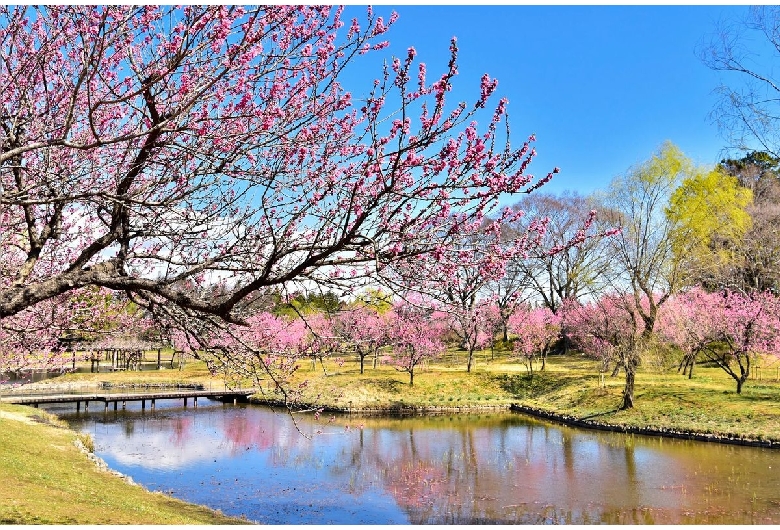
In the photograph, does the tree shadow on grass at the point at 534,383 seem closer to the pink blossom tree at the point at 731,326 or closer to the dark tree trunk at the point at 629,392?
the dark tree trunk at the point at 629,392

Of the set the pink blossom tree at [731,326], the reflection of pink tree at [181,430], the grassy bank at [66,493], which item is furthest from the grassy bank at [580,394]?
the grassy bank at [66,493]

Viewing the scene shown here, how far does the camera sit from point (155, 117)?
508 centimetres

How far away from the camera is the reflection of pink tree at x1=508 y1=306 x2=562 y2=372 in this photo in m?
34.6

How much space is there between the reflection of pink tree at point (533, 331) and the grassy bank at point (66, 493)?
22247mm

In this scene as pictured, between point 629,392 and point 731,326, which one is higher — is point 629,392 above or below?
below

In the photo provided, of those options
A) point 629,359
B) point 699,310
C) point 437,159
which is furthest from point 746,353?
point 437,159

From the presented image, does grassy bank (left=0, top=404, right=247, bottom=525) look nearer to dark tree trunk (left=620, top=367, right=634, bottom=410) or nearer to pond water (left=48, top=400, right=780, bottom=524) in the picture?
pond water (left=48, top=400, right=780, bottom=524)

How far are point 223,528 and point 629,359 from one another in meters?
18.4

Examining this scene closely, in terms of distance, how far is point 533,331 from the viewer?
35.7 metres

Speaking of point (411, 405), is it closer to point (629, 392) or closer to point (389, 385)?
point (389, 385)

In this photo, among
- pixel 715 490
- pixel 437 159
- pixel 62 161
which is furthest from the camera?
pixel 715 490

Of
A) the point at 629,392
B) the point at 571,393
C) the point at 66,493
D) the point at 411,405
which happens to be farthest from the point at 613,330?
the point at 66,493

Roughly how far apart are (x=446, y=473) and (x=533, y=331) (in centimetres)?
1975

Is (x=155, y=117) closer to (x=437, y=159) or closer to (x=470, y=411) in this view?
(x=437, y=159)
